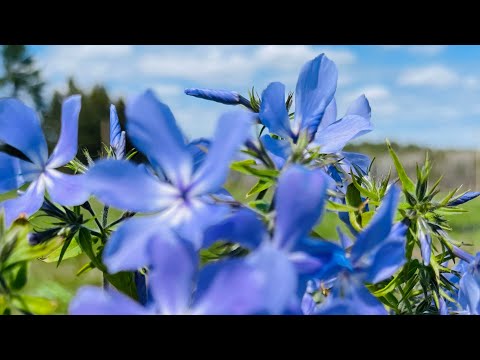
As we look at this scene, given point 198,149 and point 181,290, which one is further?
point 198,149

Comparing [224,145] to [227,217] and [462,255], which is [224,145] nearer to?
[227,217]

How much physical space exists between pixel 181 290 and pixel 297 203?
0.21 feet

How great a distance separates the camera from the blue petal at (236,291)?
0.23 metres

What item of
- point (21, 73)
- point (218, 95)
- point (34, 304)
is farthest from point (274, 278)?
point (21, 73)

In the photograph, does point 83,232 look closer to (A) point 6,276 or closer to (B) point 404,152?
(A) point 6,276

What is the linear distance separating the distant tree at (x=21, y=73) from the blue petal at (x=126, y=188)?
59.2 ft

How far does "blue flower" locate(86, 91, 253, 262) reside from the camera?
0.93 feet

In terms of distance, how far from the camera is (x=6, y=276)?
13.0 inches

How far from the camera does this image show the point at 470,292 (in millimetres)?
438

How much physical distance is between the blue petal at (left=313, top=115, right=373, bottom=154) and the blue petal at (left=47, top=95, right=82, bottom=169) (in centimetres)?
18

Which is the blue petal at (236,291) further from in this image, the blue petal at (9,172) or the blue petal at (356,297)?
the blue petal at (9,172)

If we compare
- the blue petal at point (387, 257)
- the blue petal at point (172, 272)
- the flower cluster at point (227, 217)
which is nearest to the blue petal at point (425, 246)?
the flower cluster at point (227, 217)

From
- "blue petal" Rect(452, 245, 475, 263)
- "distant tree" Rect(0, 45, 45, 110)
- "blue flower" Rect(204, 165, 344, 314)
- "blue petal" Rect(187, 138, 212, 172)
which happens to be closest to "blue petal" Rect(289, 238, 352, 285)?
"blue flower" Rect(204, 165, 344, 314)
